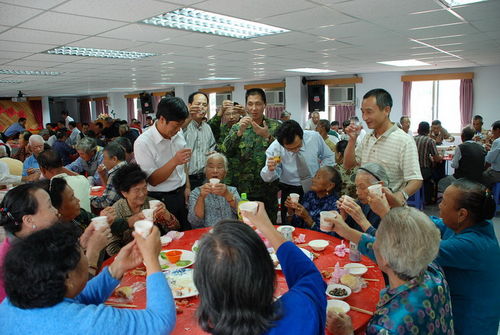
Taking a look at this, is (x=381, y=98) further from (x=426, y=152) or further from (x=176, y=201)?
(x=426, y=152)

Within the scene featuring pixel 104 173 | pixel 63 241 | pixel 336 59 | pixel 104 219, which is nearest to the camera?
pixel 63 241

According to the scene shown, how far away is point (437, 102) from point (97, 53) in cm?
958

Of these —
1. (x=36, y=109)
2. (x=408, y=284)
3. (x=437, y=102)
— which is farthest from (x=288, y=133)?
(x=36, y=109)

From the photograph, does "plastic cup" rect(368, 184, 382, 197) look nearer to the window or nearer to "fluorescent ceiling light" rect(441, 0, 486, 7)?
"fluorescent ceiling light" rect(441, 0, 486, 7)

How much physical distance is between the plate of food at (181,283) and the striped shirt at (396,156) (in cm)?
178

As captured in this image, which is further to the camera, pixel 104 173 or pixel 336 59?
pixel 336 59

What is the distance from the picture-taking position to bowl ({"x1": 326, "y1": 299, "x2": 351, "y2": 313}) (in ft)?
5.26

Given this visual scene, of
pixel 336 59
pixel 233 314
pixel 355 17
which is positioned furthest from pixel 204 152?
pixel 336 59

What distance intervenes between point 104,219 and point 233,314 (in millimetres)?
1132

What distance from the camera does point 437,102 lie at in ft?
35.7

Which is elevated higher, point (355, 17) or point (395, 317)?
point (355, 17)

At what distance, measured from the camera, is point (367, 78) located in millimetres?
11438

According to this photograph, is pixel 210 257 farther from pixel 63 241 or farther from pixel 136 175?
pixel 136 175

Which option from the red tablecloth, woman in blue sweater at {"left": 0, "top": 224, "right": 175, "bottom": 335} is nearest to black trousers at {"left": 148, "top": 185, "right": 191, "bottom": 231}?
the red tablecloth
